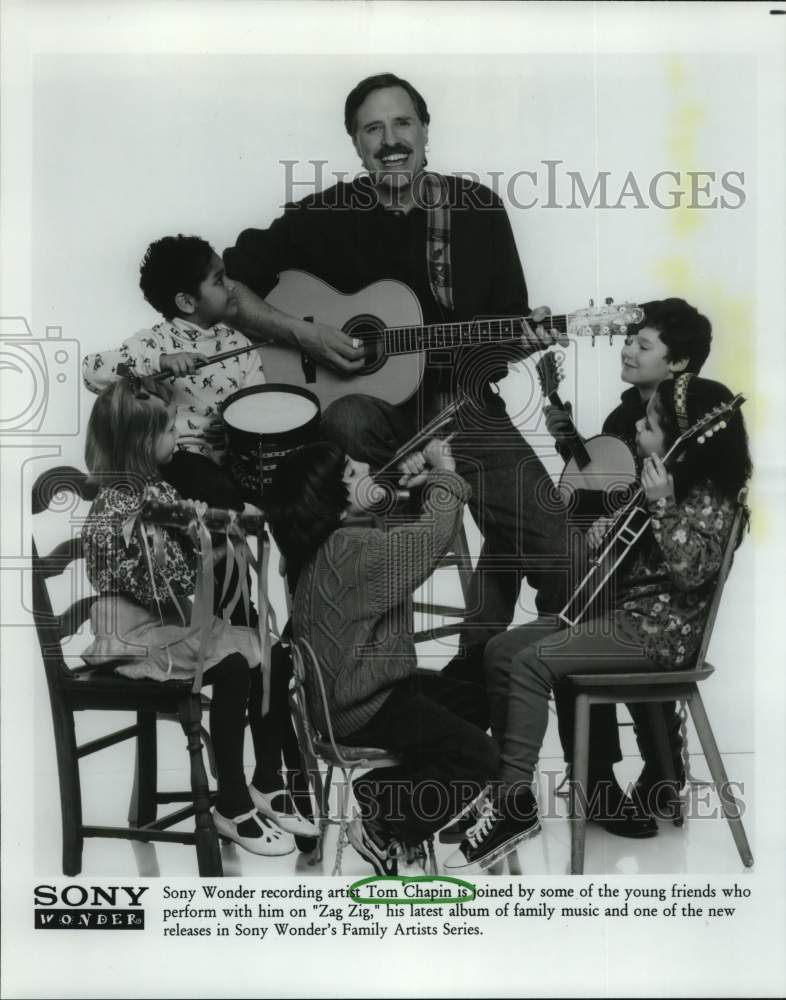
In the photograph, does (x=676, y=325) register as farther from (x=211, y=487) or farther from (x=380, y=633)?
(x=211, y=487)

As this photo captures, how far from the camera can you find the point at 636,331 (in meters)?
3.26

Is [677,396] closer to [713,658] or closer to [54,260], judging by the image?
[713,658]

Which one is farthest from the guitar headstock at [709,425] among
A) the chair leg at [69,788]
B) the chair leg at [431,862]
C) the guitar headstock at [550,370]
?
the chair leg at [69,788]

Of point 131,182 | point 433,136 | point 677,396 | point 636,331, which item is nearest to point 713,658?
point 677,396

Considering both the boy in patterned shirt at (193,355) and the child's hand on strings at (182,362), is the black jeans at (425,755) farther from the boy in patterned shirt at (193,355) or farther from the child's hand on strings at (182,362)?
the child's hand on strings at (182,362)

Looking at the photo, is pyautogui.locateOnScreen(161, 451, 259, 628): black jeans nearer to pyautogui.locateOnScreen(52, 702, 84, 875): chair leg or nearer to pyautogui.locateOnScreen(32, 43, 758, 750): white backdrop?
pyautogui.locateOnScreen(32, 43, 758, 750): white backdrop

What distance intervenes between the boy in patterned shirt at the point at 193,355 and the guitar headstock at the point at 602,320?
2.93ft

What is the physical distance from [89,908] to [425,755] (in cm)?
107

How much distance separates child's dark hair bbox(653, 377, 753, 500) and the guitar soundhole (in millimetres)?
779

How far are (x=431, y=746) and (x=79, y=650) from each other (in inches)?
40.1

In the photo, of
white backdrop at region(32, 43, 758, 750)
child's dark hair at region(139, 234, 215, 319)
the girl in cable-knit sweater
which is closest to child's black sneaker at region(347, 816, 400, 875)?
the girl in cable-knit sweater

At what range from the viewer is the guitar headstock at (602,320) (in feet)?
10.6

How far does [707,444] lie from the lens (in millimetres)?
3211

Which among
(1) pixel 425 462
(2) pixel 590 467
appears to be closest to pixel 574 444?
(2) pixel 590 467
